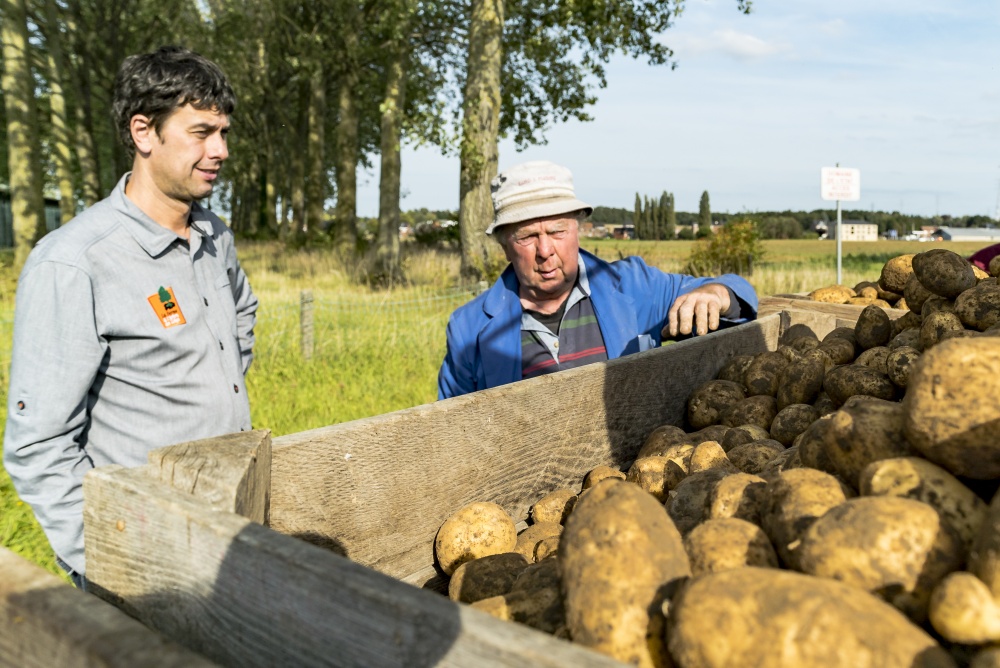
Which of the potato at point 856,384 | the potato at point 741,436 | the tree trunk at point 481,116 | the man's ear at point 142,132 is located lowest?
the potato at point 741,436

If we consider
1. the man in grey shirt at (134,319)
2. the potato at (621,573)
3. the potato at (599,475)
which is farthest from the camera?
the potato at (599,475)

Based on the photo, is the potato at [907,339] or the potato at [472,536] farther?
the potato at [907,339]

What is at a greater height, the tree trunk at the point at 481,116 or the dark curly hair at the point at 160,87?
the tree trunk at the point at 481,116

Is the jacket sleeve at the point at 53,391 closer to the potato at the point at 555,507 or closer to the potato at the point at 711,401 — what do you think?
the potato at the point at 555,507

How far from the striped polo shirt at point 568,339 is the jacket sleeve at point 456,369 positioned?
0.29 meters

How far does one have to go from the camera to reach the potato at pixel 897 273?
4452 millimetres

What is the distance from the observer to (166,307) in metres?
2.73

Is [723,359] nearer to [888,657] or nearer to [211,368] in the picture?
[211,368]

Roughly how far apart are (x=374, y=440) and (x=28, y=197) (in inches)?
→ 676

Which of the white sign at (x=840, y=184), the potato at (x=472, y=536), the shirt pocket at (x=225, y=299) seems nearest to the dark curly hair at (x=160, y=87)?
the shirt pocket at (x=225, y=299)

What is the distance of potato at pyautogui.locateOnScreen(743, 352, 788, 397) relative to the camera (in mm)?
3225

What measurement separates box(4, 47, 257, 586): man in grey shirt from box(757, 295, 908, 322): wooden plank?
3051 millimetres

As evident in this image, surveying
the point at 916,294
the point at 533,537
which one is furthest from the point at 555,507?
the point at 916,294

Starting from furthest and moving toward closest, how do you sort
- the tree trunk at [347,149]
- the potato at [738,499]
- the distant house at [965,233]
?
1. the distant house at [965,233]
2. the tree trunk at [347,149]
3. the potato at [738,499]
